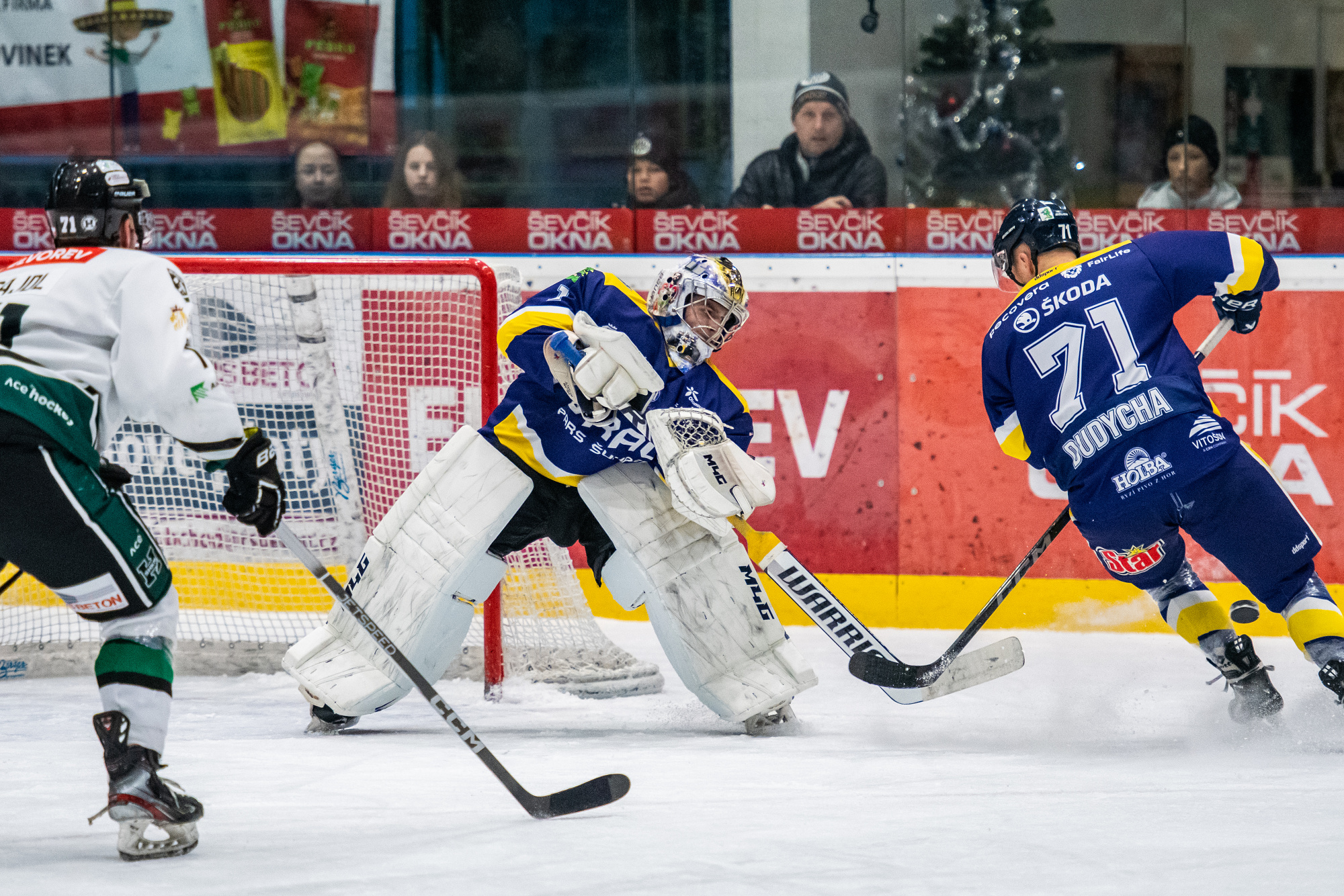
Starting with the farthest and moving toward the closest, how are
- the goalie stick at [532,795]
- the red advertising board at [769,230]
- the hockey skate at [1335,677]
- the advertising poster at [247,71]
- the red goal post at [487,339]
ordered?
1. the advertising poster at [247,71]
2. the red advertising board at [769,230]
3. the red goal post at [487,339]
4. the hockey skate at [1335,677]
5. the goalie stick at [532,795]

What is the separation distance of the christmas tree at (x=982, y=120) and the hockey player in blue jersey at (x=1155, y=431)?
1.41m

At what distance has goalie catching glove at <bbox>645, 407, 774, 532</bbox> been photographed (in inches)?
122

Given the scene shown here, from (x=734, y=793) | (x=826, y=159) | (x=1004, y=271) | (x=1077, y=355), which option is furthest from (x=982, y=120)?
(x=734, y=793)

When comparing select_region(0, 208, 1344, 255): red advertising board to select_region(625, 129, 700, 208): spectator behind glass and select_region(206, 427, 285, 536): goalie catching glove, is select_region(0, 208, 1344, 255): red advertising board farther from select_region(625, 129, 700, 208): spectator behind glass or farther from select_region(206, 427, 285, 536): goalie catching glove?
select_region(206, 427, 285, 536): goalie catching glove

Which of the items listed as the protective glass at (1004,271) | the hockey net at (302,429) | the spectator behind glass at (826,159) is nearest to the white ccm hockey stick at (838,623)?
the protective glass at (1004,271)

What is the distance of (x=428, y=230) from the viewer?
5027 millimetres

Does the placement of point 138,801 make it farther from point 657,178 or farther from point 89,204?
point 657,178

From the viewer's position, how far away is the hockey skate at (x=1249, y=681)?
10.5 feet

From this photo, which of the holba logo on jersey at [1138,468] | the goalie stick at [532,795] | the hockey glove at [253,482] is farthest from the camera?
the holba logo on jersey at [1138,468]

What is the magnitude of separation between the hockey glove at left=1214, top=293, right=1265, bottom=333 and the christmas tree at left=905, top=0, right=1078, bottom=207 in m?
1.48

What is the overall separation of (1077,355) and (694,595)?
3.16ft

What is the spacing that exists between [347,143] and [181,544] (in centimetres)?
154

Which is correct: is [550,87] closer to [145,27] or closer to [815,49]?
[815,49]

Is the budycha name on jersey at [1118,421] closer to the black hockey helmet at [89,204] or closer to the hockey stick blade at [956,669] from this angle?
the hockey stick blade at [956,669]
